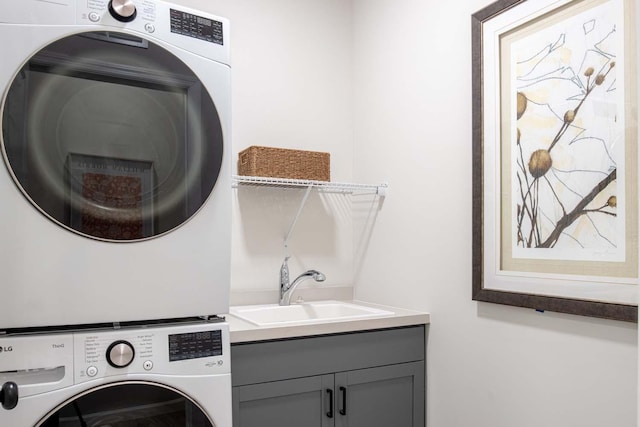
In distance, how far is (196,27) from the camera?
1524 millimetres

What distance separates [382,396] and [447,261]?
0.62 m

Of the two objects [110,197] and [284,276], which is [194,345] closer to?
[110,197]

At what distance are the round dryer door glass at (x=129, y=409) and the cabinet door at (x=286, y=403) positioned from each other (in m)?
0.31

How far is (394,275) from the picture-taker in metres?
2.38

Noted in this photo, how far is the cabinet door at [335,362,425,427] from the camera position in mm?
1960

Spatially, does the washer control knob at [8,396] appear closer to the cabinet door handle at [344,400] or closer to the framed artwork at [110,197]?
the framed artwork at [110,197]

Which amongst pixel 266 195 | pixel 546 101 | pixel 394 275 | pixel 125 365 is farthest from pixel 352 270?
pixel 125 365

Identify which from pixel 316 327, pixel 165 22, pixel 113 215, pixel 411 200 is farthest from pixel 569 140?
pixel 113 215

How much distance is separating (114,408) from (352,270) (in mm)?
1576

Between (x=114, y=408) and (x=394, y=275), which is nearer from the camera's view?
(x=114, y=408)

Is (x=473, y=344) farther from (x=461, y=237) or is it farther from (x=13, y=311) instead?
(x=13, y=311)

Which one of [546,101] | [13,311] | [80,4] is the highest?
[80,4]

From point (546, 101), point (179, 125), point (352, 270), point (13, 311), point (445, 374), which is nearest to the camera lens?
point (13, 311)

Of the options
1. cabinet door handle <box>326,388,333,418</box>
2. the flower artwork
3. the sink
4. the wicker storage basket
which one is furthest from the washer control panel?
the flower artwork
